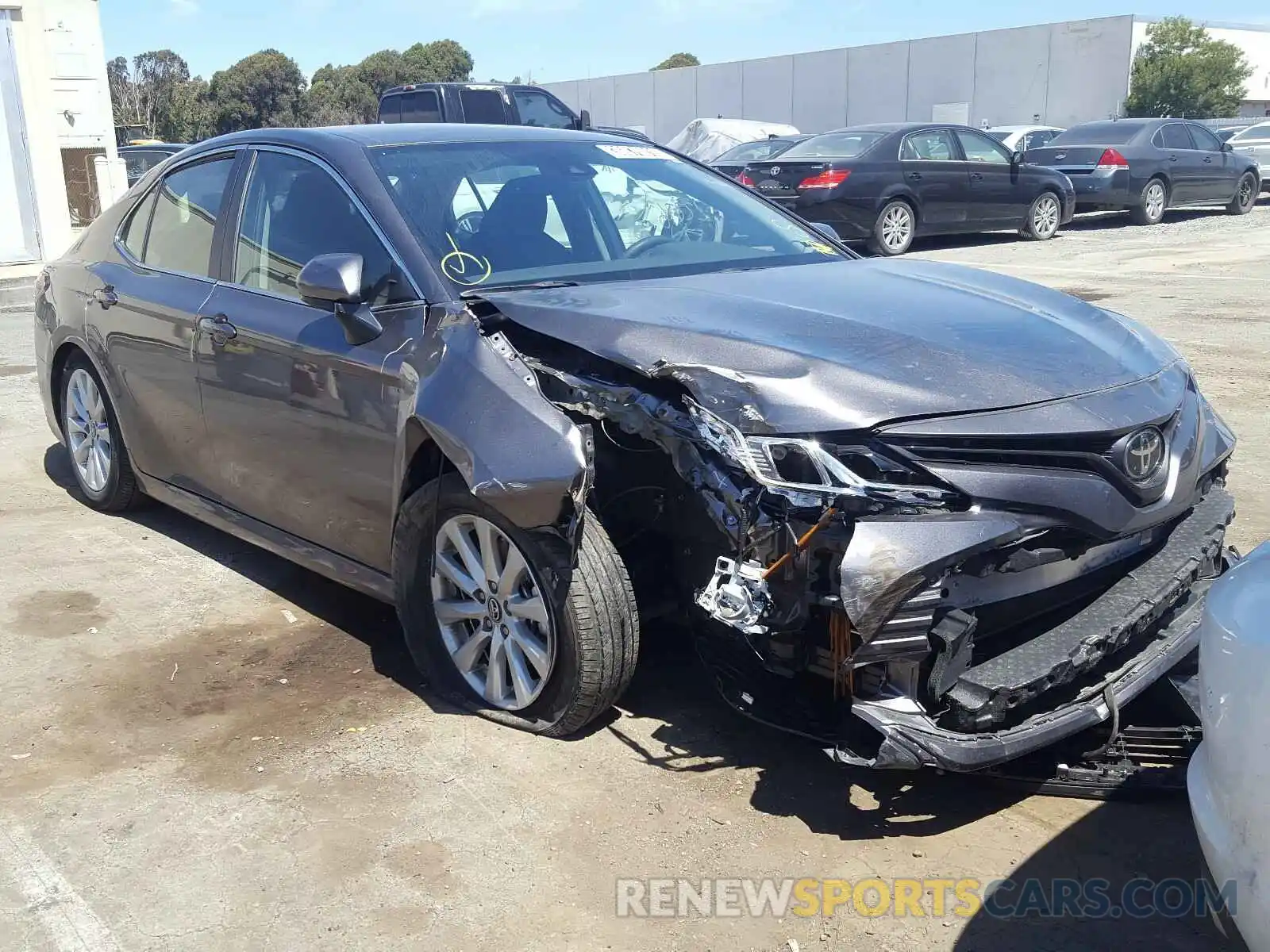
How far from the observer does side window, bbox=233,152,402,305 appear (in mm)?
3805

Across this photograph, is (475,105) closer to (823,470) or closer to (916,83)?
(823,470)

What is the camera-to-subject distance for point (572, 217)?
422cm

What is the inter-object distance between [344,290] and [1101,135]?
60.6 feet

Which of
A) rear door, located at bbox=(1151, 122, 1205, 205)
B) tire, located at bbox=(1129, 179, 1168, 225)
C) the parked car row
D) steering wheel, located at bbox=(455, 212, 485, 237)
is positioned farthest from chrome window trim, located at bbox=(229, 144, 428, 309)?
rear door, located at bbox=(1151, 122, 1205, 205)

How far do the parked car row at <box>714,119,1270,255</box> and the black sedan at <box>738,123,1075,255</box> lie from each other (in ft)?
0.05

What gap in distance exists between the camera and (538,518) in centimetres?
318

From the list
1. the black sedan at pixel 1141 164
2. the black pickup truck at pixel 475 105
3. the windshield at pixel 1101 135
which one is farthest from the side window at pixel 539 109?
the windshield at pixel 1101 135

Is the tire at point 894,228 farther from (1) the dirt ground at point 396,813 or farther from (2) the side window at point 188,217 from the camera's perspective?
(1) the dirt ground at point 396,813

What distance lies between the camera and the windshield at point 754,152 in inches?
632

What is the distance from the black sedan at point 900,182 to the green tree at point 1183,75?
27767 mm

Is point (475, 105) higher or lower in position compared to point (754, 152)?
higher

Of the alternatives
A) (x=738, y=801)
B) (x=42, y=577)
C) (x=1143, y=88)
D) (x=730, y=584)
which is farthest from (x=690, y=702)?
(x=1143, y=88)

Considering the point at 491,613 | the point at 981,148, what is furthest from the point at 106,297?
the point at 981,148

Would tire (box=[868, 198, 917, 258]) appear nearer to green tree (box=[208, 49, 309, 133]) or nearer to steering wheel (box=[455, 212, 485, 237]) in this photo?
steering wheel (box=[455, 212, 485, 237])
